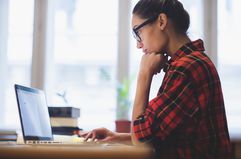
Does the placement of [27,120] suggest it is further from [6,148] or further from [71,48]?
[71,48]

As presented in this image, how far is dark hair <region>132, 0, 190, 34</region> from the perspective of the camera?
50.1 inches

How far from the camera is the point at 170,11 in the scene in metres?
1.27

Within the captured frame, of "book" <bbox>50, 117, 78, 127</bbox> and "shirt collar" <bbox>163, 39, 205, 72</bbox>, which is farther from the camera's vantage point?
"book" <bbox>50, 117, 78, 127</bbox>

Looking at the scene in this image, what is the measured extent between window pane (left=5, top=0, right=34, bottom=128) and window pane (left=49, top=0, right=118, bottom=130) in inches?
11.1

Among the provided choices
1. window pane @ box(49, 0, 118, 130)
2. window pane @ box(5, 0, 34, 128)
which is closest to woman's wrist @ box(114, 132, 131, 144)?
window pane @ box(49, 0, 118, 130)

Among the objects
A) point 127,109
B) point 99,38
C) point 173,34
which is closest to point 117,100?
point 127,109

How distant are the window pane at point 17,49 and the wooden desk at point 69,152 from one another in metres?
3.46

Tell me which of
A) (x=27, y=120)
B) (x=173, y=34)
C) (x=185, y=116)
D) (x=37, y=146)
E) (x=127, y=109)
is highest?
(x=173, y=34)

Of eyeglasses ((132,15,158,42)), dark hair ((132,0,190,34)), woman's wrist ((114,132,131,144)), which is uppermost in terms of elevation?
dark hair ((132,0,190,34))

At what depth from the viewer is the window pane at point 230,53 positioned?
3.60 m

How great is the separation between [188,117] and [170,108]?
57 mm

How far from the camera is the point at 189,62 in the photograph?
1.11 metres

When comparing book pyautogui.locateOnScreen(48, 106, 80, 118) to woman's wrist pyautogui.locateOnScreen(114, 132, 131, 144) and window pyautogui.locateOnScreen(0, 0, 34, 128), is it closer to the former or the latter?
woman's wrist pyautogui.locateOnScreen(114, 132, 131, 144)

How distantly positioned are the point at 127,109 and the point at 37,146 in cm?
307
